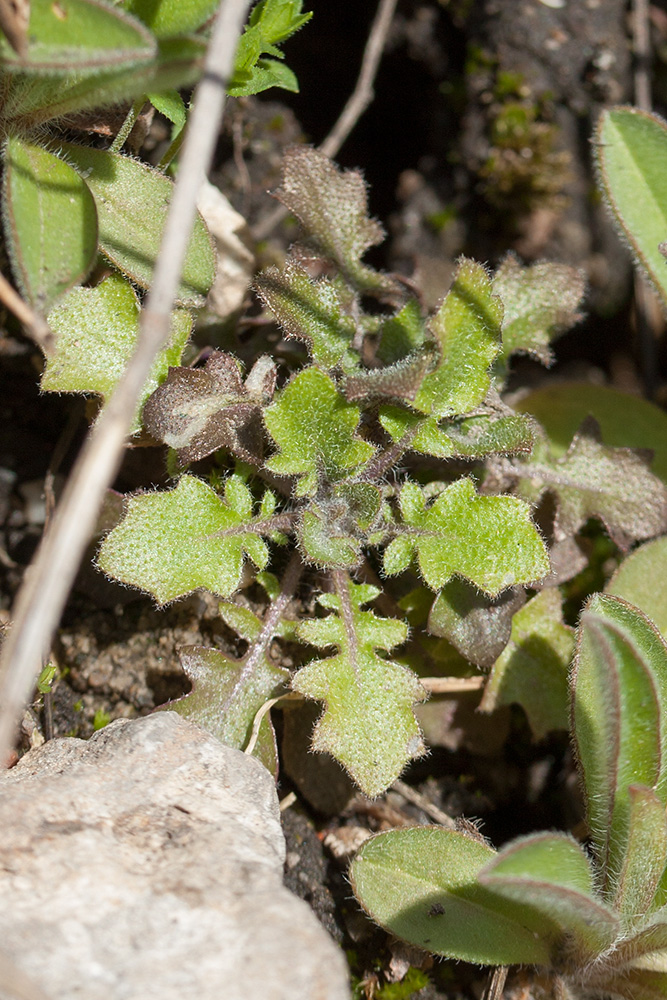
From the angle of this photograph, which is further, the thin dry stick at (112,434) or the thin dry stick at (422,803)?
the thin dry stick at (422,803)

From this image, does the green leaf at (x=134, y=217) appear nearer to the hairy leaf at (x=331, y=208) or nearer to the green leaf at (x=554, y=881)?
the hairy leaf at (x=331, y=208)

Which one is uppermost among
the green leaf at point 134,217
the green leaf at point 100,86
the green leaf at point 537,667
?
the green leaf at point 100,86

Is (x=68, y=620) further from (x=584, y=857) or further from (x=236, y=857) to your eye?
(x=584, y=857)

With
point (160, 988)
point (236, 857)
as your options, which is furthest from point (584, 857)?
point (160, 988)

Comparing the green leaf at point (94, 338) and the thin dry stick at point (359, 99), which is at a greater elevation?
the thin dry stick at point (359, 99)

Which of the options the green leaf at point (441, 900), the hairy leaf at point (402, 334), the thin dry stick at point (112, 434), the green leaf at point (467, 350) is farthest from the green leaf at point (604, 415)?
the thin dry stick at point (112, 434)

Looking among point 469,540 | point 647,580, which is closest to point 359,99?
point 469,540

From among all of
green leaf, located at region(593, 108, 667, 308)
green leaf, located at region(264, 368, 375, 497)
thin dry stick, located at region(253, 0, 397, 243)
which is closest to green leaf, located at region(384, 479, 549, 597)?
green leaf, located at region(264, 368, 375, 497)

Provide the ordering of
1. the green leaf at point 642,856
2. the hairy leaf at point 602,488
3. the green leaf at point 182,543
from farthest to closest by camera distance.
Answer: the hairy leaf at point 602,488 → the green leaf at point 182,543 → the green leaf at point 642,856
